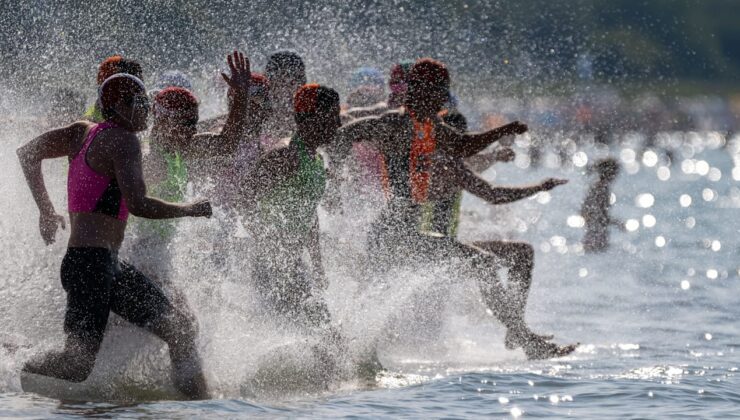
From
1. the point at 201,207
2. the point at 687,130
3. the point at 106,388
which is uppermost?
the point at 687,130

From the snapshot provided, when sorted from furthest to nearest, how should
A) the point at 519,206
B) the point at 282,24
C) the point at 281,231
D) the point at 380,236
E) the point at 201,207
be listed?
the point at 282,24 < the point at 519,206 < the point at 380,236 < the point at 281,231 < the point at 201,207

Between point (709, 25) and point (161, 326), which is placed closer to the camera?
point (161, 326)

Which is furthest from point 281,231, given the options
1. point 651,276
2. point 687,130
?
point 687,130

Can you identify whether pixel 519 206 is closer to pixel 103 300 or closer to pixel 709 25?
pixel 103 300

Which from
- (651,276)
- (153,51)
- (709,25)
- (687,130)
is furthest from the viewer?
(709,25)

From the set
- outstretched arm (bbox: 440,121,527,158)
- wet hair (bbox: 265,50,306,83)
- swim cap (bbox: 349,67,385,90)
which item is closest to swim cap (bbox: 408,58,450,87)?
outstretched arm (bbox: 440,121,527,158)

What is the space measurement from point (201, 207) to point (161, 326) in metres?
0.85

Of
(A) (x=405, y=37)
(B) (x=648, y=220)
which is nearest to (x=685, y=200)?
(B) (x=648, y=220)

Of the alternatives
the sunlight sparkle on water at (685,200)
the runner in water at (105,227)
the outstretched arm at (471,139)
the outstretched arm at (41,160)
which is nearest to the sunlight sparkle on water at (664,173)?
the sunlight sparkle on water at (685,200)

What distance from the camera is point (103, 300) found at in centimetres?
796

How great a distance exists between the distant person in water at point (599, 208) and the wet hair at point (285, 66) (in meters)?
10.7

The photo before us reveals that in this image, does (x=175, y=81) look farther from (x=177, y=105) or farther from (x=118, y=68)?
(x=177, y=105)

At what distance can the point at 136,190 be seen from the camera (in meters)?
7.75

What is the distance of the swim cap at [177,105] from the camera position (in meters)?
8.98
